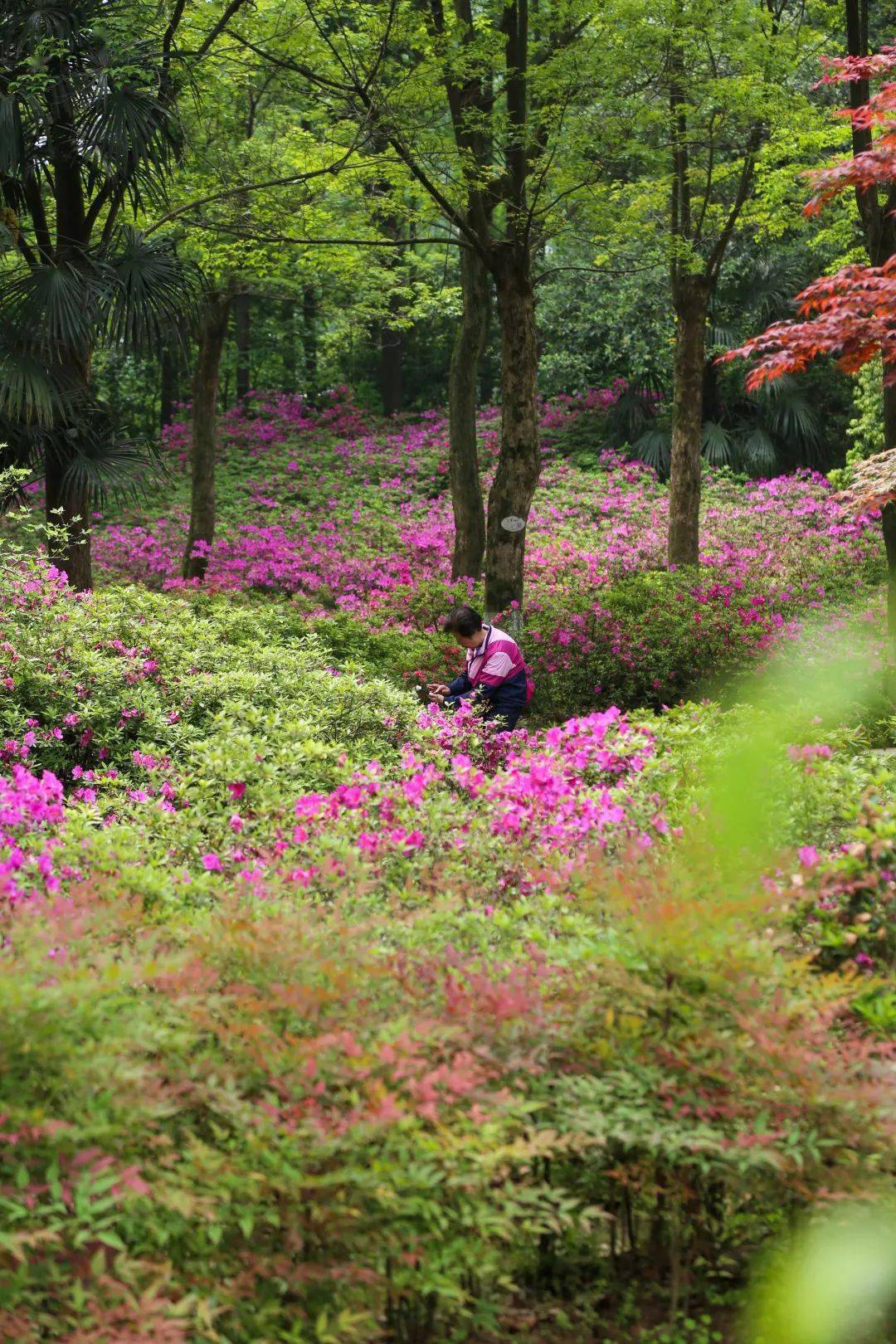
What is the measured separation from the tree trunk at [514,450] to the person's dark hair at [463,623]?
3.31 meters

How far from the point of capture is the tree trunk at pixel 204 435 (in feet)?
49.8

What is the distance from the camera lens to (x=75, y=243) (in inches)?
431

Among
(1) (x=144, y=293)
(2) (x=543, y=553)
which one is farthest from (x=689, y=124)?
(1) (x=144, y=293)

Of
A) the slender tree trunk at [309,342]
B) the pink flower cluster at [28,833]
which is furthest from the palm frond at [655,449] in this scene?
the pink flower cluster at [28,833]

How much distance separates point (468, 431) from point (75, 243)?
474 centimetres

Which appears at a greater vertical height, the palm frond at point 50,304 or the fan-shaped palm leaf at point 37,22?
the fan-shaped palm leaf at point 37,22

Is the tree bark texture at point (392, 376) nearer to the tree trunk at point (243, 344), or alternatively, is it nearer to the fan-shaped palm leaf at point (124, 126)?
the tree trunk at point (243, 344)

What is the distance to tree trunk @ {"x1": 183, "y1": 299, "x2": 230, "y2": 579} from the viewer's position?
15.2m

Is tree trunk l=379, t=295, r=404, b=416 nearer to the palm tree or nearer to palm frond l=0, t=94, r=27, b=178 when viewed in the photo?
the palm tree

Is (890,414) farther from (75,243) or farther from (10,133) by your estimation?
(10,133)

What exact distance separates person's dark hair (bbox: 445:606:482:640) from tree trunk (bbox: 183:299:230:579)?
908cm

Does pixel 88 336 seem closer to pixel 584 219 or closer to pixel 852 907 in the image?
pixel 584 219

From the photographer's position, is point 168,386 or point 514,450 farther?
point 168,386

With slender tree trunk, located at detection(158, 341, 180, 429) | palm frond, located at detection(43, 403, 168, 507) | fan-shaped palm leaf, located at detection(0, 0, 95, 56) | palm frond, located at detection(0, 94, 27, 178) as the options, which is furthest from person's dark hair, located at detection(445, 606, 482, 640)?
slender tree trunk, located at detection(158, 341, 180, 429)
